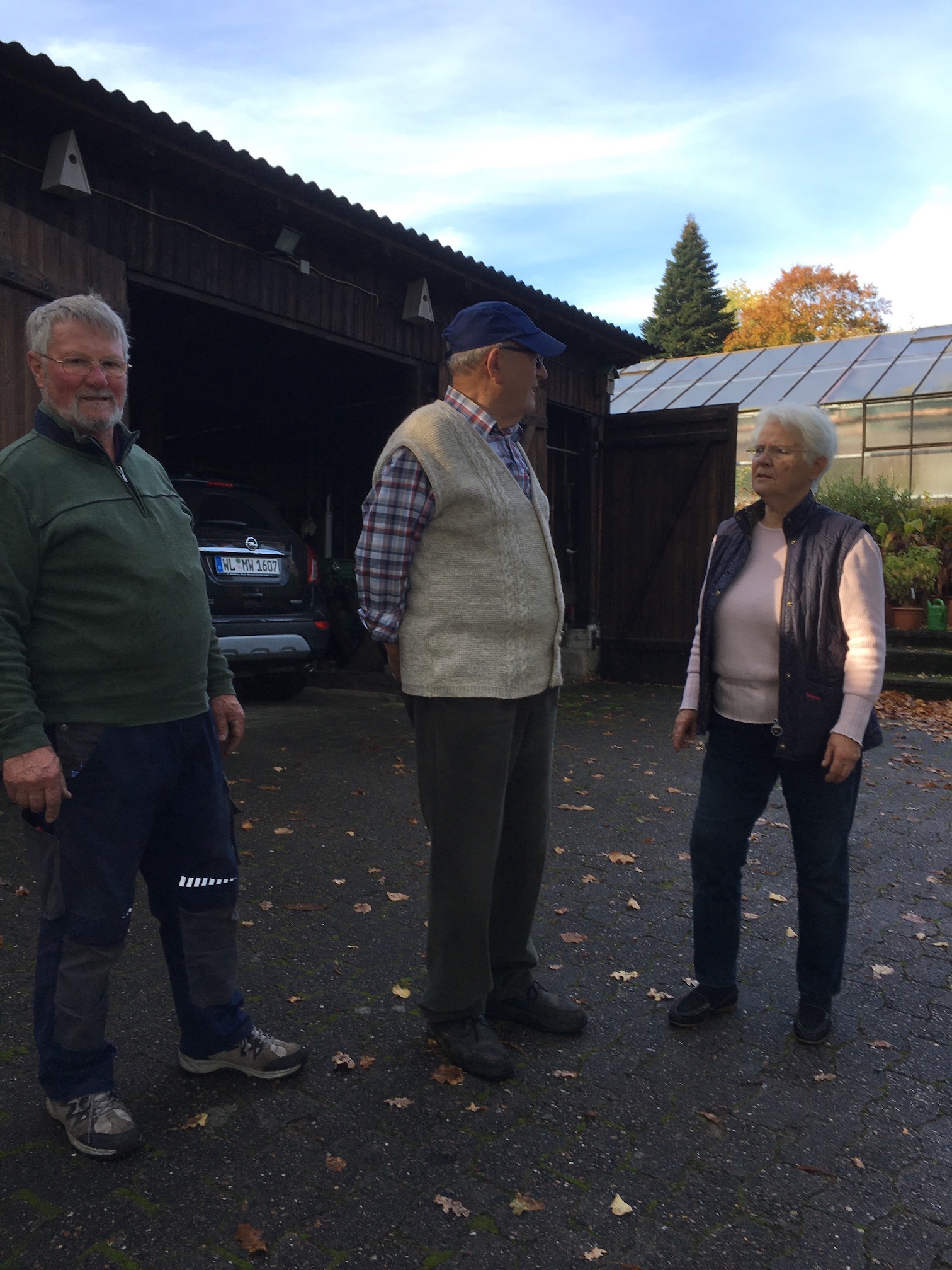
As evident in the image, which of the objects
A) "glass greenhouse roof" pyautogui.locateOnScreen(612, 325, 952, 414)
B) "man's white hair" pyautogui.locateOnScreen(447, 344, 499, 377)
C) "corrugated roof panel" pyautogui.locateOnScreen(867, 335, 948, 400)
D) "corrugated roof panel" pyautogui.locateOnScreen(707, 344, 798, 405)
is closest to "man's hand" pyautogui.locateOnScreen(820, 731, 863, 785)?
"man's white hair" pyautogui.locateOnScreen(447, 344, 499, 377)

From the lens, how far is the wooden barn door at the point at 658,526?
10984mm

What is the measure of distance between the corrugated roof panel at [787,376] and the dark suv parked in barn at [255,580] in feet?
45.7

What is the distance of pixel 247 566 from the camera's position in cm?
812

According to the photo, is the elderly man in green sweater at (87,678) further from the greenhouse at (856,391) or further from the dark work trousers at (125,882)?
the greenhouse at (856,391)

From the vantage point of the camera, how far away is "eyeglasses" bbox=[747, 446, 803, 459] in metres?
2.95

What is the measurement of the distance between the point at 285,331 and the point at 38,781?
7695 millimetres

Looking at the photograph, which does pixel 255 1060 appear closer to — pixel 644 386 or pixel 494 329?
pixel 494 329

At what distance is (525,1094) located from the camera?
266cm

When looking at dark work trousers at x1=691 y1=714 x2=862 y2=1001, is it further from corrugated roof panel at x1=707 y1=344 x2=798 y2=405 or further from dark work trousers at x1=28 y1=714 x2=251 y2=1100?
corrugated roof panel at x1=707 y1=344 x2=798 y2=405

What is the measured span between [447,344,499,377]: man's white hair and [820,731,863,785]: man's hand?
1.47 metres

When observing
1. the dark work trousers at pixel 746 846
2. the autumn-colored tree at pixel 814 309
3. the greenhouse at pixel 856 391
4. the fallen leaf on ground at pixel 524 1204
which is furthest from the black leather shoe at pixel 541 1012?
the autumn-colored tree at pixel 814 309

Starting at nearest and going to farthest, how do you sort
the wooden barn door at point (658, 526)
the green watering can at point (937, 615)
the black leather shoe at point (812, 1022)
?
the black leather shoe at point (812, 1022)
the wooden barn door at point (658, 526)
the green watering can at point (937, 615)

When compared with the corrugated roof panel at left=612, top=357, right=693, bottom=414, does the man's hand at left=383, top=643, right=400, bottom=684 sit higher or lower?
lower

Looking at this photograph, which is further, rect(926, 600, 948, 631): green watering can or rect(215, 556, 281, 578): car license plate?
rect(926, 600, 948, 631): green watering can
